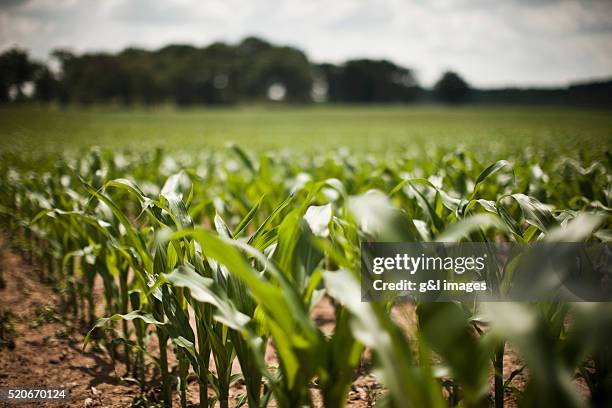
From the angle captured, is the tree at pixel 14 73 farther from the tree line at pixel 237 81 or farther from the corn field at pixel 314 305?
the tree line at pixel 237 81

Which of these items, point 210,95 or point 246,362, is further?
point 210,95

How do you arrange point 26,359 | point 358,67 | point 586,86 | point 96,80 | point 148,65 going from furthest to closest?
1. point 358,67
2. point 148,65
3. point 96,80
4. point 586,86
5. point 26,359

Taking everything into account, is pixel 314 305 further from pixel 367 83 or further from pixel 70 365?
pixel 367 83

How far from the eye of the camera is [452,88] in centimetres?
6338

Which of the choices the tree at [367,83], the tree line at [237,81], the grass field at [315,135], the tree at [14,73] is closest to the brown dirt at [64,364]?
the grass field at [315,135]

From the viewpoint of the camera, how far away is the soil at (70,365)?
1692 mm

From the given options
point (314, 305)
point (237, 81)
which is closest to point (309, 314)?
point (314, 305)

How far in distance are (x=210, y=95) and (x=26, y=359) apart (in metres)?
64.2

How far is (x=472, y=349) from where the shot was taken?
66 cm

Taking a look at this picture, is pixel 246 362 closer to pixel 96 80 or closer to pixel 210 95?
pixel 96 80

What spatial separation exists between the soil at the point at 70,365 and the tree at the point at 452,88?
2696 inches

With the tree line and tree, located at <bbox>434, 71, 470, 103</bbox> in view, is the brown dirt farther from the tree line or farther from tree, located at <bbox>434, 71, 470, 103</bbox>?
tree, located at <bbox>434, 71, 470, 103</bbox>

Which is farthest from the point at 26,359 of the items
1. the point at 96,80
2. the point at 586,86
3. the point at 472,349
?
the point at 96,80

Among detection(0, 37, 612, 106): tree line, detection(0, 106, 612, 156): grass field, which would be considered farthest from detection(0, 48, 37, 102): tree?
detection(0, 37, 612, 106): tree line
